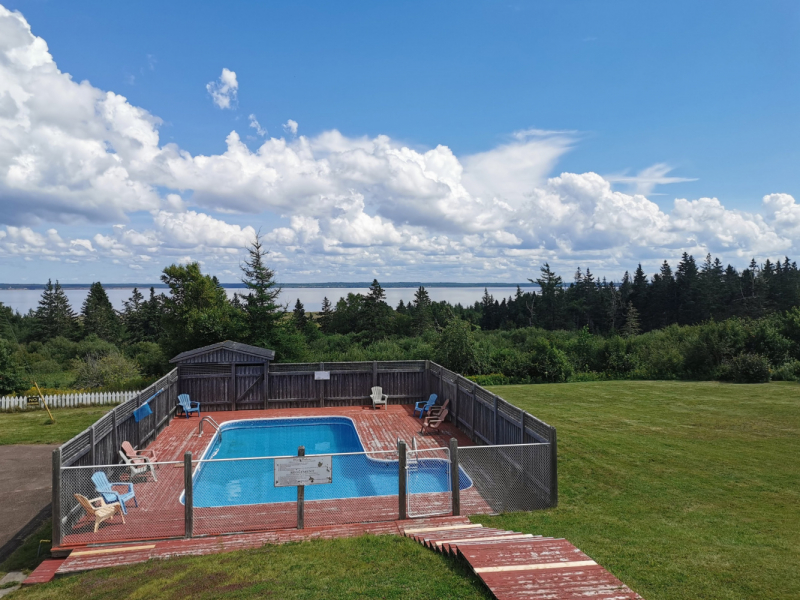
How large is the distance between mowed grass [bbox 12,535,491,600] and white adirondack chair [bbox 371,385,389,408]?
10.9 meters

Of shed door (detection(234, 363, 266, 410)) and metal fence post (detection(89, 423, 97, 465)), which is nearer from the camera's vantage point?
metal fence post (detection(89, 423, 97, 465))

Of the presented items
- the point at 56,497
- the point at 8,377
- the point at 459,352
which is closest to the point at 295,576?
the point at 56,497

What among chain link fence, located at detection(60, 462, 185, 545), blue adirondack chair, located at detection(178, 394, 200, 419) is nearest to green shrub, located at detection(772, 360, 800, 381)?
blue adirondack chair, located at detection(178, 394, 200, 419)

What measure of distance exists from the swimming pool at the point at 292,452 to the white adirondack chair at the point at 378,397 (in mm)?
1506

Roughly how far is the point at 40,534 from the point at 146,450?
3.71m

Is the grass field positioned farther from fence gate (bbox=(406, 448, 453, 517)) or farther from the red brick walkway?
the red brick walkway

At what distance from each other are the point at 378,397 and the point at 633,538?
1184cm

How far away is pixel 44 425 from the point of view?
1611 cm

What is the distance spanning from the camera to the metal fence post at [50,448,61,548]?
7172mm

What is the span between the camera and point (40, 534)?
817cm

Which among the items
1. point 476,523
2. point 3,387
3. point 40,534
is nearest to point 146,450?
point 40,534

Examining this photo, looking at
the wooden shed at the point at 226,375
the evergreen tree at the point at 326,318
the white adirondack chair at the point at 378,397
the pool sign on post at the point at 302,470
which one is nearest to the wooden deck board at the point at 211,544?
the pool sign on post at the point at 302,470

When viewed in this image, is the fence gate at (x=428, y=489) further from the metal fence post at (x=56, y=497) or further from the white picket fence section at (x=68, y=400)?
the white picket fence section at (x=68, y=400)

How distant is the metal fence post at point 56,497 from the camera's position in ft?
23.5
